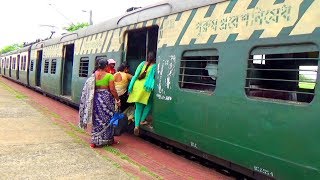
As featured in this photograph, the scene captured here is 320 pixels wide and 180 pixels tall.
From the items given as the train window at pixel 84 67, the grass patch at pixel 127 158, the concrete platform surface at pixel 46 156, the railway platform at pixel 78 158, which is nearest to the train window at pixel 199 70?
the railway platform at pixel 78 158

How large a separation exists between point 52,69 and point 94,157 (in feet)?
33.6

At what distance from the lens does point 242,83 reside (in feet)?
16.1

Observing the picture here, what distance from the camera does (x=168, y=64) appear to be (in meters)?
6.61

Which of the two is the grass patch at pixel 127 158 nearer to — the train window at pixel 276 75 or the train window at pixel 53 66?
the train window at pixel 276 75

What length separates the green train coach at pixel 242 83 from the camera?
4066 mm

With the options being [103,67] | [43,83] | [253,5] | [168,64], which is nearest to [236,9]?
[253,5]

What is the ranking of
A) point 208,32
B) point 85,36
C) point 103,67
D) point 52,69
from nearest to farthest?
point 208,32, point 103,67, point 85,36, point 52,69

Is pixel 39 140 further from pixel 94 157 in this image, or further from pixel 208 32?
pixel 208 32

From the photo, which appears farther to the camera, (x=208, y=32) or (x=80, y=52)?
(x=80, y=52)

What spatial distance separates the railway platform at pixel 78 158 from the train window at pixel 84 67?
118 inches

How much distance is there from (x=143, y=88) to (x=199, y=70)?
161cm

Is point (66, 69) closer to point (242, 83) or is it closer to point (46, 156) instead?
point (46, 156)

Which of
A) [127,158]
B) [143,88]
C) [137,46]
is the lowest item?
[127,158]

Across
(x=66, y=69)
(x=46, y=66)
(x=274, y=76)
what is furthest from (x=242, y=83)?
(x=46, y=66)
